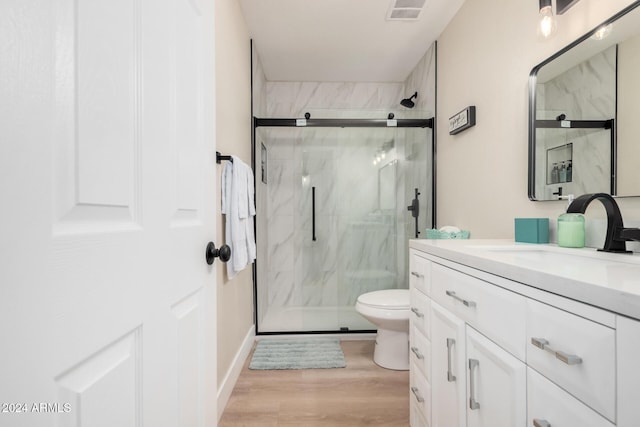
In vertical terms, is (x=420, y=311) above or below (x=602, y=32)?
below

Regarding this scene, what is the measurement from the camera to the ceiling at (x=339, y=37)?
7.27 ft

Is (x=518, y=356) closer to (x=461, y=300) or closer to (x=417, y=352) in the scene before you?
(x=461, y=300)

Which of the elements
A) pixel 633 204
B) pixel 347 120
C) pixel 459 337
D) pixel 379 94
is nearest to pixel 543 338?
pixel 459 337

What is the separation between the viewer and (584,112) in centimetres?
125

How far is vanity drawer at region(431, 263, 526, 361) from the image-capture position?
753mm

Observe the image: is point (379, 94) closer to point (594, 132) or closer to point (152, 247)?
point (594, 132)

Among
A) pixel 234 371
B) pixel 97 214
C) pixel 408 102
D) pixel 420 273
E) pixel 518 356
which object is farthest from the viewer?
pixel 408 102

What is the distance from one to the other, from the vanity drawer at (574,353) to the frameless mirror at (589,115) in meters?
0.73

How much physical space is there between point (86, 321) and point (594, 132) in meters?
1.63

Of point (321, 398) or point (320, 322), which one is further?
point (320, 322)

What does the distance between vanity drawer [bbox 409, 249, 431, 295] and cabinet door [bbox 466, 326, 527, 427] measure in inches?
14.4

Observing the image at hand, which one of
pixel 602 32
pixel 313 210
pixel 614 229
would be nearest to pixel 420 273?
pixel 614 229

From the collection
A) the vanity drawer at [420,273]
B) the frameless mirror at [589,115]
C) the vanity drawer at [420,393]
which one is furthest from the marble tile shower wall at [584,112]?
the vanity drawer at [420,393]

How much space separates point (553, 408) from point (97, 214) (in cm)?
91
